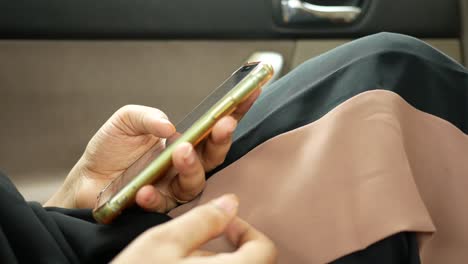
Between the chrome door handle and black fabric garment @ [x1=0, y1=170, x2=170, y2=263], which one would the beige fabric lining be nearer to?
black fabric garment @ [x1=0, y1=170, x2=170, y2=263]

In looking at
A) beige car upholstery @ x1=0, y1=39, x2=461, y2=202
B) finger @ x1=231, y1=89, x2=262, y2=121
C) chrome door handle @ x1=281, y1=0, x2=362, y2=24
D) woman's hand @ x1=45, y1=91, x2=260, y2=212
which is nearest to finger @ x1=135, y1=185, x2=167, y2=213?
woman's hand @ x1=45, y1=91, x2=260, y2=212

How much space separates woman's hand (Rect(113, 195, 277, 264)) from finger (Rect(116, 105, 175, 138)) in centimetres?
16

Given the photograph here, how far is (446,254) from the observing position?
0.58m

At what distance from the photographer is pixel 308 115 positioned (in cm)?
63

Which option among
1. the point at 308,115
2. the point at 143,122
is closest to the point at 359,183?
the point at 308,115

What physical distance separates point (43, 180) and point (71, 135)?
10 centimetres

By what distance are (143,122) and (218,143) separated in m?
0.11

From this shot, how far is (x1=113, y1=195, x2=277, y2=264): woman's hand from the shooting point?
0.44 meters

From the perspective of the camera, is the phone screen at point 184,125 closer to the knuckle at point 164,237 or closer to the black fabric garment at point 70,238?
the black fabric garment at point 70,238

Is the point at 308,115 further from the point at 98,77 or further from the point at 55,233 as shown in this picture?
the point at 98,77

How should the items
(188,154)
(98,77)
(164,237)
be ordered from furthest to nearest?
(98,77)
(188,154)
(164,237)

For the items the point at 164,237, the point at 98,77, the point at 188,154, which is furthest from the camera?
the point at 98,77

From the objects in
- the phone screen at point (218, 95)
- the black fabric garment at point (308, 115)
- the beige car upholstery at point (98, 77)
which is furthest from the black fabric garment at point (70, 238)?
the beige car upholstery at point (98, 77)

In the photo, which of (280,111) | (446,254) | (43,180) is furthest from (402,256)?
(43,180)
